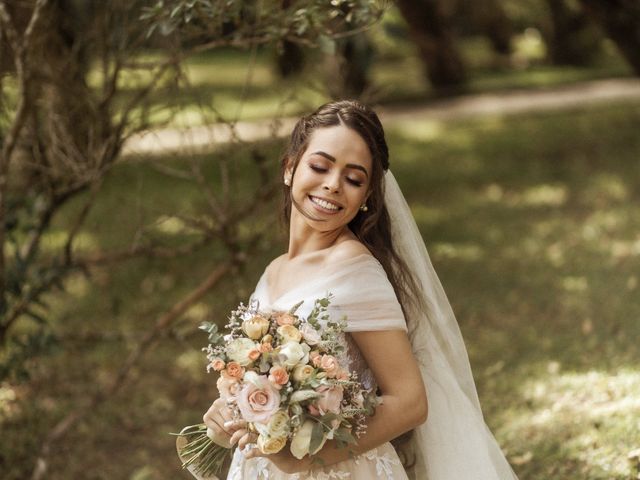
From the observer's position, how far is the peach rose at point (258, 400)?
2.30 metres

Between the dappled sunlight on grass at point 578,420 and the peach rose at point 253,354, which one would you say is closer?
the peach rose at point 253,354

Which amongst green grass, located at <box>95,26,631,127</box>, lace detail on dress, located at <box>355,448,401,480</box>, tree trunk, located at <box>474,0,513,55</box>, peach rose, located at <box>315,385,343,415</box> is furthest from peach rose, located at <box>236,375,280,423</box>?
tree trunk, located at <box>474,0,513,55</box>

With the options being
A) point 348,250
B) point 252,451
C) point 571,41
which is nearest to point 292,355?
point 252,451

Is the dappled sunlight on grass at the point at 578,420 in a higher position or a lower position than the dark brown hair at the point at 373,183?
lower

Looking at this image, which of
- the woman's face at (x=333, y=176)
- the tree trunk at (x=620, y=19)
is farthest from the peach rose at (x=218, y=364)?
the tree trunk at (x=620, y=19)

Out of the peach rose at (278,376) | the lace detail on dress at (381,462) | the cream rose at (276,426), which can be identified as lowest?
the lace detail on dress at (381,462)

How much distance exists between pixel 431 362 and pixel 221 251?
588 cm

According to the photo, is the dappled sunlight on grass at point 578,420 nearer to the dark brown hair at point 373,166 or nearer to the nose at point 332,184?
the dark brown hair at point 373,166

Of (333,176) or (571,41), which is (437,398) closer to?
(333,176)

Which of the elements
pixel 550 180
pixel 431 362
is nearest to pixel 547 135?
pixel 550 180

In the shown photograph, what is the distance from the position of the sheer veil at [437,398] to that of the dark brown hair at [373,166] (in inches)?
1.9

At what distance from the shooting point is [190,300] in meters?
5.34

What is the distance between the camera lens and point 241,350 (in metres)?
2.38

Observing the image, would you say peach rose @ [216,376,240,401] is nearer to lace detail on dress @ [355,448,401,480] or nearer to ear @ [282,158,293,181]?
lace detail on dress @ [355,448,401,480]
